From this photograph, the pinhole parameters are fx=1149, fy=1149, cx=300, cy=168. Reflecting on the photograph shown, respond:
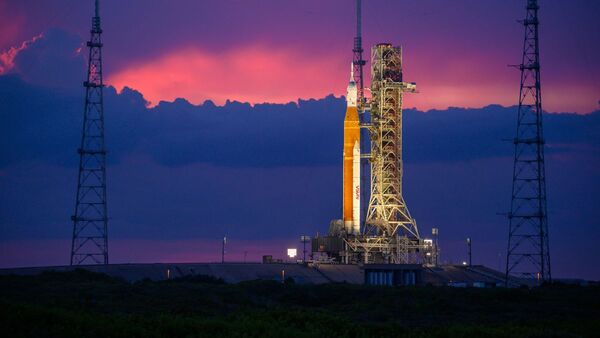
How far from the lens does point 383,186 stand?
11350 cm

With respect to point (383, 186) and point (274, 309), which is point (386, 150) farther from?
point (274, 309)

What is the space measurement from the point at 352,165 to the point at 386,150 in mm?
3787

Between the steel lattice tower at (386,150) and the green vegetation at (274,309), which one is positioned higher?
the steel lattice tower at (386,150)

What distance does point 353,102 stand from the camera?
11438 cm

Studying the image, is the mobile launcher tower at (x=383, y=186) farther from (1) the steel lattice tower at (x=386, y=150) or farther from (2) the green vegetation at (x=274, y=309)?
(2) the green vegetation at (x=274, y=309)

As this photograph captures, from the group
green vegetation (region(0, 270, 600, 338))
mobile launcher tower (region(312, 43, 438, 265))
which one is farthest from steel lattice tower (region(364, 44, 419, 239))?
green vegetation (region(0, 270, 600, 338))

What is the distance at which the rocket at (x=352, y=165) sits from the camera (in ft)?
373

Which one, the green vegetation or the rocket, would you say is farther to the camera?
the rocket

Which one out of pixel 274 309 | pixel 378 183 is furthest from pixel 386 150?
pixel 274 309

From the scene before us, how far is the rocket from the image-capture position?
114 meters

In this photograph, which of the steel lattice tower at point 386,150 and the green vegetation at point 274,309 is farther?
the steel lattice tower at point 386,150

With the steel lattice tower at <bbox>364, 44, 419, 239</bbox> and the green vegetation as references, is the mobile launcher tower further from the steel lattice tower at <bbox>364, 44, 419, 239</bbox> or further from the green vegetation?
the green vegetation

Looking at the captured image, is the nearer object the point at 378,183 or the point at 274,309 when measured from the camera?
the point at 274,309

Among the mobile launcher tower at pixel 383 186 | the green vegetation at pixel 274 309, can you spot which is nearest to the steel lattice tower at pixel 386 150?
the mobile launcher tower at pixel 383 186
